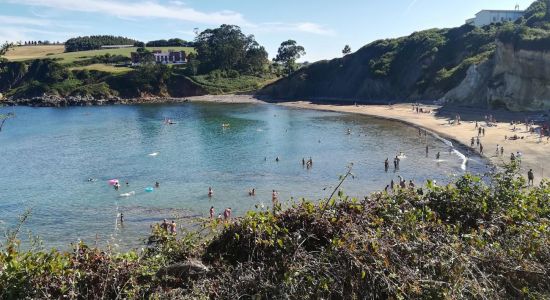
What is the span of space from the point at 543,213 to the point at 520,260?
287 centimetres

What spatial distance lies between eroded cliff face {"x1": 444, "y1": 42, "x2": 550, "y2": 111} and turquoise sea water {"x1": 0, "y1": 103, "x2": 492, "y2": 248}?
1434 cm

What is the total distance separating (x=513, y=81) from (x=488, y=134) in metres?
15.2

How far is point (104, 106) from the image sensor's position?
114750 millimetres

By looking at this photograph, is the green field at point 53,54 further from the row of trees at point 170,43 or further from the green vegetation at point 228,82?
the green vegetation at point 228,82

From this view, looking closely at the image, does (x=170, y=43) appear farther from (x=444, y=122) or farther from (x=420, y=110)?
(x=444, y=122)

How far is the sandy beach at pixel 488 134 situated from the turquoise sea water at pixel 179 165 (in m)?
3.24

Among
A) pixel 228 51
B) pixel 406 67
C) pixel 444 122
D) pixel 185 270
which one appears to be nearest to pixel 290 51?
pixel 228 51

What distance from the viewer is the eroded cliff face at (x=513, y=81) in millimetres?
60844

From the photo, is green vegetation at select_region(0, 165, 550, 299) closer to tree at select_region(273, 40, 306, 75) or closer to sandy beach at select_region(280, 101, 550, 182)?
sandy beach at select_region(280, 101, 550, 182)

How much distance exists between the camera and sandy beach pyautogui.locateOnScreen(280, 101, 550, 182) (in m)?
41.3

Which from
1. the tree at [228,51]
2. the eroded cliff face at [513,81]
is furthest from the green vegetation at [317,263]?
the tree at [228,51]

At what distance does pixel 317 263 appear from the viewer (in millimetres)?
8078

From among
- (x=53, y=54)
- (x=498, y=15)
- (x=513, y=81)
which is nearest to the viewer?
(x=513, y=81)

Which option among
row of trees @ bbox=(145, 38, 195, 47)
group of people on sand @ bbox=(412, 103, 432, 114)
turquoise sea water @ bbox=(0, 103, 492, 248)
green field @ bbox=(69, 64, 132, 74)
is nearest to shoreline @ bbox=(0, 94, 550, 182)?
group of people on sand @ bbox=(412, 103, 432, 114)
